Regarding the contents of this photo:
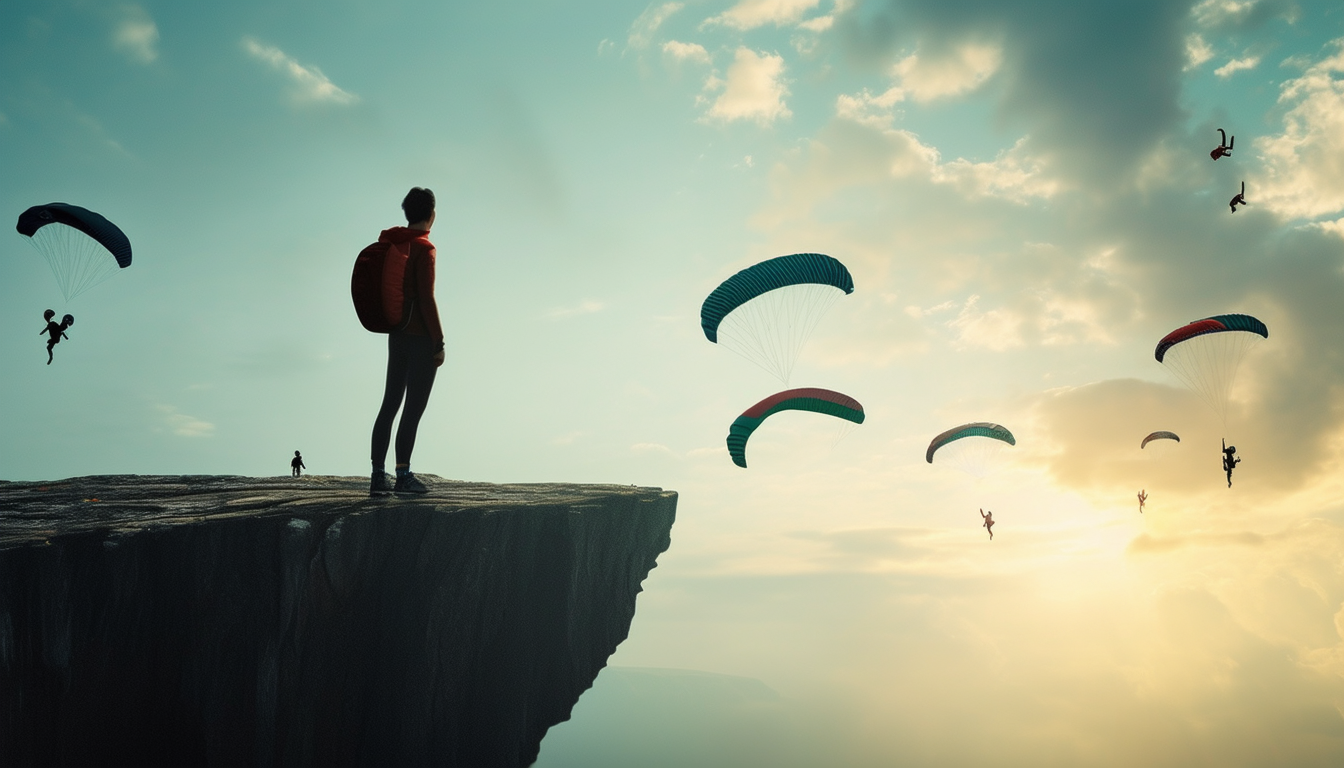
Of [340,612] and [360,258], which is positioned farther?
[340,612]

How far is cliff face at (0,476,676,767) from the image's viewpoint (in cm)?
1072

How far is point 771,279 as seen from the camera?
60.1 ft

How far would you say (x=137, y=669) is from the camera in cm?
1116

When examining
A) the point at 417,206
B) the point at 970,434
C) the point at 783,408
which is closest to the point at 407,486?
the point at 417,206

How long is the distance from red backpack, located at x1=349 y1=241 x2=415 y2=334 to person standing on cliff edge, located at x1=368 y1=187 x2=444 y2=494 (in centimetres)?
7

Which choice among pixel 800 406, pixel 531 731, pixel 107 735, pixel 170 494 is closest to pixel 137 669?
pixel 107 735

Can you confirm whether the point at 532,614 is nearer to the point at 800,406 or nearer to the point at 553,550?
the point at 553,550

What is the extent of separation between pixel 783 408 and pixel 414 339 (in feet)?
44.1

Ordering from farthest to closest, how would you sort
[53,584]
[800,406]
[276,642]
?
1. [800,406]
2. [276,642]
3. [53,584]

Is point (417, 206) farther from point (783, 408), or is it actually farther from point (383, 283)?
point (783, 408)

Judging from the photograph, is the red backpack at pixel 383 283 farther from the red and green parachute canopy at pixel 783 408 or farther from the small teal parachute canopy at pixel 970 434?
the small teal parachute canopy at pixel 970 434

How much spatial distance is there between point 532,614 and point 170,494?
7.36 meters

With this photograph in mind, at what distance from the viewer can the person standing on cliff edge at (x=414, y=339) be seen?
912 cm

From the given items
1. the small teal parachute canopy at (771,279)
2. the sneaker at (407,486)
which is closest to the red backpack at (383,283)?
the sneaker at (407,486)
